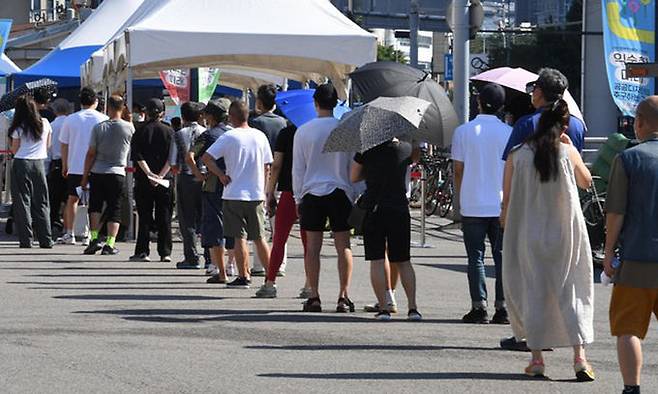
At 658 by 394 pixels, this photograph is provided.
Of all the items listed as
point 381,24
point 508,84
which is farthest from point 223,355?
point 381,24

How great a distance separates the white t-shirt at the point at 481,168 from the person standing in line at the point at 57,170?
35.2ft

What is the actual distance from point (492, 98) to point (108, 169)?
798cm

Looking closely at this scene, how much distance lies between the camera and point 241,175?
14297 millimetres

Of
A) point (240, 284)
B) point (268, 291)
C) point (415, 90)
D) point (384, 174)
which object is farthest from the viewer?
point (240, 284)

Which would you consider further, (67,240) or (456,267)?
(67,240)

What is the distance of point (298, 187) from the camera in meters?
12.9

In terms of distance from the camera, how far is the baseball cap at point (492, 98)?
11.8 meters

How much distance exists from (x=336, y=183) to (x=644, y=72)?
663 cm

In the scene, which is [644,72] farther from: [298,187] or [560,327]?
[560,327]

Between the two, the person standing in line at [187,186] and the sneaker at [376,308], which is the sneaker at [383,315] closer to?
the sneaker at [376,308]

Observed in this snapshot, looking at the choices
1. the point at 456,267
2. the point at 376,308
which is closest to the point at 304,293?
the point at 376,308

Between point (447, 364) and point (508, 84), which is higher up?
point (508, 84)

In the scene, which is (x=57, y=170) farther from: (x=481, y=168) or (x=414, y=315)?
(x=481, y=168)

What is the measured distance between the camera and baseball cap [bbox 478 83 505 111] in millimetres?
11797
